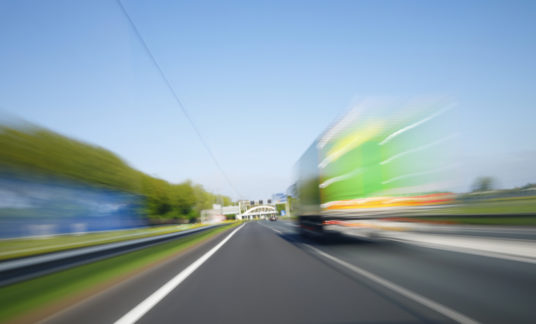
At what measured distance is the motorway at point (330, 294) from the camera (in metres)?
4.35

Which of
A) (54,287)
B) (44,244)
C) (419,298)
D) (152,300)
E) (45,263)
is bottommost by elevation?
(419,298)

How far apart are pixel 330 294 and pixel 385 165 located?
5112 millimetres

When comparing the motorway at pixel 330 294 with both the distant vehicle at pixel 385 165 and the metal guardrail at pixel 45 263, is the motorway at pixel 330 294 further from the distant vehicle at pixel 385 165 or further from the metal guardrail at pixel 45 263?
the distant vehicle at pixel 385 165

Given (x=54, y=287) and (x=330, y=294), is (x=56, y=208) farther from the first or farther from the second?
(x=330, y=294)

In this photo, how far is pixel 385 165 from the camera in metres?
9.69

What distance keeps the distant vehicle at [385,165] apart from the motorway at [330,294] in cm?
176

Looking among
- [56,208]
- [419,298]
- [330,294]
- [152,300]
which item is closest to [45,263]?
[152,300]

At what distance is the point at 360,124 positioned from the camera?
10094 millimetres

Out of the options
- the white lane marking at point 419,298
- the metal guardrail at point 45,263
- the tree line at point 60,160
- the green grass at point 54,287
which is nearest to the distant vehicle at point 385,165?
the white lane marking at point 419,298

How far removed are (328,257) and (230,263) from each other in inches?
110

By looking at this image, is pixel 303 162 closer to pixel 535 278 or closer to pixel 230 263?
pixel 230 263

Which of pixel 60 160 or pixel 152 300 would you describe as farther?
pixel 60 160

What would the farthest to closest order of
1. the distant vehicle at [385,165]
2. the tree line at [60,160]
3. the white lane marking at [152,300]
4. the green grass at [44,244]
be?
1. the tree line at [60,160]
2. the green grass at [44,244]
3. the distant vehicle at [385,165]
4. the white lane marking at [152,300]

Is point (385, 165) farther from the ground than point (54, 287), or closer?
farther from the ground
